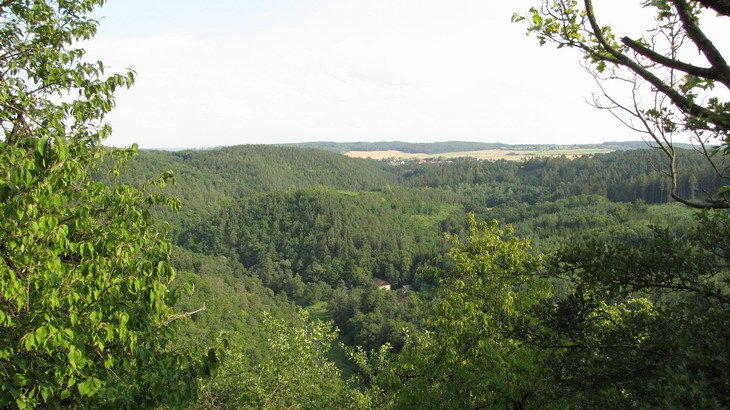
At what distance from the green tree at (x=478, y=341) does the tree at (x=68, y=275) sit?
4.78m

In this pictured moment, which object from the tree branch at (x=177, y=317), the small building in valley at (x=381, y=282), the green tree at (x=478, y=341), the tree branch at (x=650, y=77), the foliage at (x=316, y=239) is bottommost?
the small building in valley at (x=381, y=282)

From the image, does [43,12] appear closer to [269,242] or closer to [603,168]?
[269,242]

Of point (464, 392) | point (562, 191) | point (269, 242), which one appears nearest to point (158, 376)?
point (464, 392)

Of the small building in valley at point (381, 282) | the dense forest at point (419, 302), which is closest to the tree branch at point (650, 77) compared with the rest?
the dense forest at point (419, 302)

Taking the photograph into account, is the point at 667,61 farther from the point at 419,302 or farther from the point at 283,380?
the point at 283,380

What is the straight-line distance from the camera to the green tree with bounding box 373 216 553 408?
7407 mm

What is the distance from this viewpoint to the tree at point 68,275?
13.2 ft

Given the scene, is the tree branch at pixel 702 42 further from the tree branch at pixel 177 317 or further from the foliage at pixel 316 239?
the foliage at pixel 316 239

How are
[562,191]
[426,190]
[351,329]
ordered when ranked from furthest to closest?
[426,190] < [562,191] < [351,329]

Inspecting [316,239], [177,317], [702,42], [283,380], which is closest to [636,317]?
[702,42]

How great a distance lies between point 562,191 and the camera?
14700cm

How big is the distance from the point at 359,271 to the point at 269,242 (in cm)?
3152

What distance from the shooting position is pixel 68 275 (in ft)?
15.1

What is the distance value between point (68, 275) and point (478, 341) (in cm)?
705
